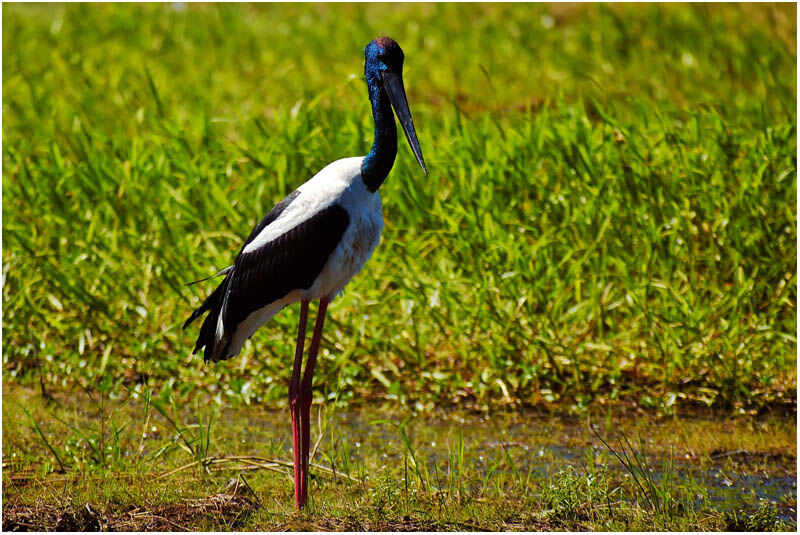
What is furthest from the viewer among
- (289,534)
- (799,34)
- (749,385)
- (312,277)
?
(799,34)

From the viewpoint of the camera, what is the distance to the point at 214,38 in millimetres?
8453

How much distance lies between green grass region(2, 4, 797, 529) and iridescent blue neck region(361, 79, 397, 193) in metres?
0.95

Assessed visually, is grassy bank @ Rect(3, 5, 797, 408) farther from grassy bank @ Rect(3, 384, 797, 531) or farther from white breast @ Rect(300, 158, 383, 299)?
white breast @ Rect(300, 158, 383, 299)

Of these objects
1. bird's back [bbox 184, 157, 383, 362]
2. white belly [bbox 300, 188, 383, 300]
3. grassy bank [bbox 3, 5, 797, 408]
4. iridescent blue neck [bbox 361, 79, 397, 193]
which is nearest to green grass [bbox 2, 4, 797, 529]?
grassy bank [bbox 3, 5, 797, 408]

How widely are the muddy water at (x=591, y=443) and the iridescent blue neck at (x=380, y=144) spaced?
2.74 ft

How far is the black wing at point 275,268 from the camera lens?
326cm

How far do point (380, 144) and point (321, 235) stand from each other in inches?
13.0

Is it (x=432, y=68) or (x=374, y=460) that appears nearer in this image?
(x=374, y=460)

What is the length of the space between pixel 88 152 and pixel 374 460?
2.71m

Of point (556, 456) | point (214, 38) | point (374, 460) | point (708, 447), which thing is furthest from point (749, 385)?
point (214, 38)

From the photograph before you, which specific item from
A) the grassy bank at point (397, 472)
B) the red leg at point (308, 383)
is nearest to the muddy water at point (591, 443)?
the grassy bank at point (397, 472)

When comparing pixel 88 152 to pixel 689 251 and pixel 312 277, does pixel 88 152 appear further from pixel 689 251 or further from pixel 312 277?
pixel 689 251

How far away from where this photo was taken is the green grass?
11.7 ft

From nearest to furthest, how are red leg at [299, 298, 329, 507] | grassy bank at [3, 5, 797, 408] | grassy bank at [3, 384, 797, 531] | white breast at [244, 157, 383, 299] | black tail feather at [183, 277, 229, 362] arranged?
grassy bank at [3, 384, 797, 531]
white breast at [244, 157, 383, 299]
red leg at [299, 298, 329, 507]
black tail feather at [183, 277, 229, 362]
grassy bank at [3, 5, 797, 408]
